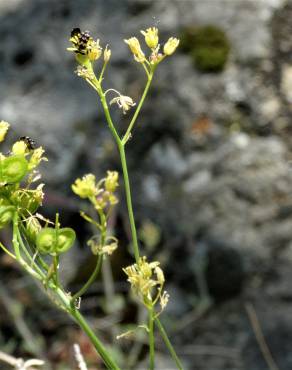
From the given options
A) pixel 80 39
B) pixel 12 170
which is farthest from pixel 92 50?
pixel 12 170

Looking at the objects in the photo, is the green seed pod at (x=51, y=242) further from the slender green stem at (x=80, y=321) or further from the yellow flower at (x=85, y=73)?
the yellow flower at (x=85, y=73)

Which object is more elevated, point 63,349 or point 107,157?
point 107,157

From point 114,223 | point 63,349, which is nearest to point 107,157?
point 114,223

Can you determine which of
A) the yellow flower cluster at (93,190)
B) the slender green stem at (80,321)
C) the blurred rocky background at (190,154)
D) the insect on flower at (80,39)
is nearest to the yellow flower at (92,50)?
the insect on flower at (80,39)

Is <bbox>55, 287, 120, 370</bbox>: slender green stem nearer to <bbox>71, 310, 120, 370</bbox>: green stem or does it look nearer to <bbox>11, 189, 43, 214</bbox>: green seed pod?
<bbox>71, 310, 120, 370</bbox>: green stem

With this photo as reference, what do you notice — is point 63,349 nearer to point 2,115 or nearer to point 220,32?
point 2,115

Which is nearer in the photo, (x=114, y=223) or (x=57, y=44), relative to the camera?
(x=114, y=223)

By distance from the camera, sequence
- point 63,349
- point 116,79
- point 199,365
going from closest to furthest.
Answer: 1. point 199,365
2. point 63,349
3. point 116,79

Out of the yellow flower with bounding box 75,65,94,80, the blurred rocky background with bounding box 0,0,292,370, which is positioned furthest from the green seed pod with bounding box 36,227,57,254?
the blurred rocky background with bounding box 0,0,292,370
